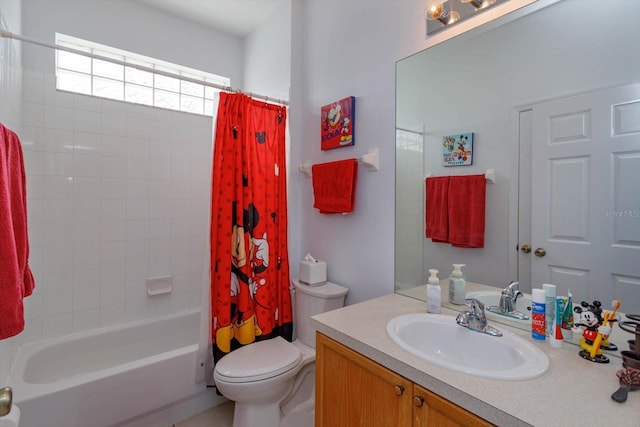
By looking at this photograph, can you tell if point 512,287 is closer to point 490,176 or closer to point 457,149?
point 490,176

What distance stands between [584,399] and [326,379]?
75cm

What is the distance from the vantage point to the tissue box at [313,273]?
184 centimetres

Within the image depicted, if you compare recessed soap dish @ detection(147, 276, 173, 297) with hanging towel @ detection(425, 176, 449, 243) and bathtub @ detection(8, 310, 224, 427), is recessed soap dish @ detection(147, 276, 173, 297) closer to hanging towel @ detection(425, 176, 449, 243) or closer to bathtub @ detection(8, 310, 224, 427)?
bathtub @ detection(8, 310, 224, 427)

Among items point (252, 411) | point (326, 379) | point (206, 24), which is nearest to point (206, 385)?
point (252, 411)

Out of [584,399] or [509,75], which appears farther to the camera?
[509,75]

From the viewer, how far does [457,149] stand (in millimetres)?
1297

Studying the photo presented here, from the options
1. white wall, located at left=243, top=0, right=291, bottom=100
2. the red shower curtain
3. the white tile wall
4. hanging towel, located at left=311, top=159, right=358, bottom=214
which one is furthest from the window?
hanging towel, located at left=311, top=159, right=358, bottom=214

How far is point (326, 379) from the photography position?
1109 millimetres

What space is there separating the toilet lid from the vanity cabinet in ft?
1.38

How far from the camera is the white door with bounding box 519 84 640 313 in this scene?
88 cm

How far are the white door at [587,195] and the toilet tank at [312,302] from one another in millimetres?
975

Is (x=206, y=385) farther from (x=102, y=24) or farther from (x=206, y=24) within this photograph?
(x=206, y=24)

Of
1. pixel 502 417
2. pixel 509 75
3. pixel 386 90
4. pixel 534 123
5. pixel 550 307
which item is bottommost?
pixel 502 417

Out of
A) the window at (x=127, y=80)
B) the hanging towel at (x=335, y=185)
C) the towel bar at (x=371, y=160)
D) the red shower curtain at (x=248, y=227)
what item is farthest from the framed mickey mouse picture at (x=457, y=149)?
the window at (x=127, y=80)
